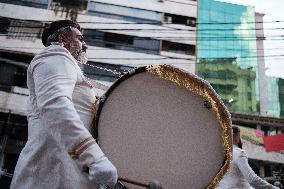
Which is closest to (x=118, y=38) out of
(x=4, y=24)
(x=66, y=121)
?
(x=4, y=24)

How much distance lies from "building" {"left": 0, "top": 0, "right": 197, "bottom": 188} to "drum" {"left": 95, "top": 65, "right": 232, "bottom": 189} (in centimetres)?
2003

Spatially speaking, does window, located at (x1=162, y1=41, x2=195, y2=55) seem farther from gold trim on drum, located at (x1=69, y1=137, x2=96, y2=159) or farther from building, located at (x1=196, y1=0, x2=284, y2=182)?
gold trim on drum, located at (x1=69, y1=137, x2=96, y2=159)

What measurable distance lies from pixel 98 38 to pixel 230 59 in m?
19.8

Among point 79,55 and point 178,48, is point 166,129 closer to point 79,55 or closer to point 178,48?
point 79,55

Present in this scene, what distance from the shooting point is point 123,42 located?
2750 cm

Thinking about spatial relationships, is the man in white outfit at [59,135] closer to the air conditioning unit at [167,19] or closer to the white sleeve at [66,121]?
the white sleeve at [66,121]

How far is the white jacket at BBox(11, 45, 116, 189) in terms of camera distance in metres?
1.71

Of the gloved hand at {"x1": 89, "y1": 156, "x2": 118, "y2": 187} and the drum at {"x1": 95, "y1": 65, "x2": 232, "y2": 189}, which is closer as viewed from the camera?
the gloved hand at {"x1": 89, "y1": 156, "x2": 118, "y2": 187}

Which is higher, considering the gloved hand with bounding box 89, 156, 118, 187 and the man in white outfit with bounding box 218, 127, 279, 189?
the gloved hand with bounding box 89, 156, 118, 187

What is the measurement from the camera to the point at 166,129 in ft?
6.52

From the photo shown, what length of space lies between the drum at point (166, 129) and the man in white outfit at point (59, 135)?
0.19 meters

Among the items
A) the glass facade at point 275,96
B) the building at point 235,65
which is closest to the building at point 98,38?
the building at point 235,65

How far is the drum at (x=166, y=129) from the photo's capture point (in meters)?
1.89

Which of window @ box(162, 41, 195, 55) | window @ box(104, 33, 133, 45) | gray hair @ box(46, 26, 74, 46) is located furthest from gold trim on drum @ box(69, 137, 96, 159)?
window @ box(162, 41, 195, 55)
